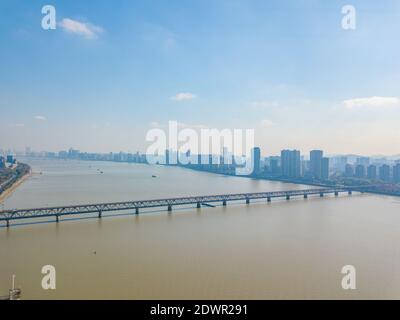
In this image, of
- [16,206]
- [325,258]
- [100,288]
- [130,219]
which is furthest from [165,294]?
[16,206]

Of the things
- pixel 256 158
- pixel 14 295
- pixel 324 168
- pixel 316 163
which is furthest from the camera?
pixel 256 158

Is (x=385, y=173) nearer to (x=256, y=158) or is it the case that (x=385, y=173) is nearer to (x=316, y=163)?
(x=316, y=163)

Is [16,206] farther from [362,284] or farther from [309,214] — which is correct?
[362,284]

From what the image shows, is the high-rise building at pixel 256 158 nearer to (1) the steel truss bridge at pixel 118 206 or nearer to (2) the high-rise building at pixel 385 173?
(2) the high-rise building at pixel 385 173

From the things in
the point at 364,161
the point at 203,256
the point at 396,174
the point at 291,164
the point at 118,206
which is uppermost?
the point at 364,161

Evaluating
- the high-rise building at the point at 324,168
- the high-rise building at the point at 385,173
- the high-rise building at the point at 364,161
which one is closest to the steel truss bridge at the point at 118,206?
the high-rise building at the point at 385,173

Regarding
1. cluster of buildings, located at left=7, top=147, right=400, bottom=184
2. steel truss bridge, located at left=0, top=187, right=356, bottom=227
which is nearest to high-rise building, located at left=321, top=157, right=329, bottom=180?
cluster of buildings, located at left=7, top=147, right=400, bottom=184

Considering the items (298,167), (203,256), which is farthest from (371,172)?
(203,256)
